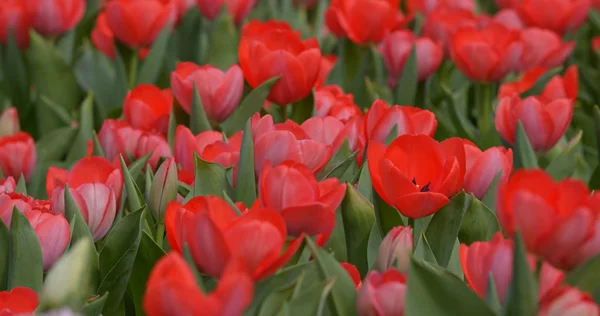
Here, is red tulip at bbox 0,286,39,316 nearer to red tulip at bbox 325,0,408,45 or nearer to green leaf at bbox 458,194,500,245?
green leaf at bbox 458,194,500,245

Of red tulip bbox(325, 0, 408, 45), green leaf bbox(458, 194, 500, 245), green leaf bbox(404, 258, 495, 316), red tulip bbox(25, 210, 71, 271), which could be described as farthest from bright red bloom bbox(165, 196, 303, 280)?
red tulip bbox(325, 0, 408, 45)

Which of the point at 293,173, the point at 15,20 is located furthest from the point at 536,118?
the point at 15,20

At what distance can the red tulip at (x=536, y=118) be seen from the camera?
142 centimetres

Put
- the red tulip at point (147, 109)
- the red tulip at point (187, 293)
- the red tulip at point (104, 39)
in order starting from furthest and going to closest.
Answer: the red tulip at point (104, 39) < the red tulip at point (147, 109) < the red tulip at point (187, 293)

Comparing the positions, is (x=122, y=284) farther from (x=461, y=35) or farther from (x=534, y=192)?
(x=461, y=35)

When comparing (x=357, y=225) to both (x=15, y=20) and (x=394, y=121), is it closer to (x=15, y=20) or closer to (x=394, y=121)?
(x=394, y=121)

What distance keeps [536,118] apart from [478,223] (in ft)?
1.08

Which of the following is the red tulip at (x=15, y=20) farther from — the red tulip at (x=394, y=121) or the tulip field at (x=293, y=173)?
the red tulip at (x=394, y=121)

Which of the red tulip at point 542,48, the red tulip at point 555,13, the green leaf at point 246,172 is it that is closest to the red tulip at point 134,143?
the green leaf at point 246,172

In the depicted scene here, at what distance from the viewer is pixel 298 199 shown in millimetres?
956

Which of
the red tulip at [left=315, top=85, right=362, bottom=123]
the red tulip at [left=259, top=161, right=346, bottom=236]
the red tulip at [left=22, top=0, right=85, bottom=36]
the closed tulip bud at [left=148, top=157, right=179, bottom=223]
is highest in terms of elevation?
the red tulip at [left=259, top=161, right=346, bottom=236]

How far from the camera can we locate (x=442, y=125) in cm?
176

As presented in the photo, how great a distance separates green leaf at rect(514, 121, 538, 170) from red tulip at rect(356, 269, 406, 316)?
1.56 ft

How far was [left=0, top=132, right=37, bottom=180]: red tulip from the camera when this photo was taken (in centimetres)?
144
